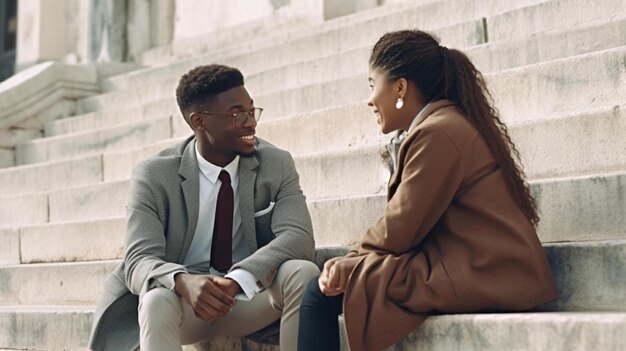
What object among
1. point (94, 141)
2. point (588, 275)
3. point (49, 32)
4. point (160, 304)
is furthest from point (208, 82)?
point (49, 32)

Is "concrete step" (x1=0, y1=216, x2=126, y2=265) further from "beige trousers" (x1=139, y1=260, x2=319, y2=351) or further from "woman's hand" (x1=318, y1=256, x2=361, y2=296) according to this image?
"woman's hand" (x1=318, y1=256, x2=361, y2=296)

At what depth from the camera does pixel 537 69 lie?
473 cm

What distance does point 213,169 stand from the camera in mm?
4250

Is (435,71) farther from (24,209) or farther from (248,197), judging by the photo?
(24,209)

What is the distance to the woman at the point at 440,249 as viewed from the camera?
3260 mm

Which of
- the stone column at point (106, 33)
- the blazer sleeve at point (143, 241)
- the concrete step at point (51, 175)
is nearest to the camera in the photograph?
the blazer sleeve at point (143, 241)

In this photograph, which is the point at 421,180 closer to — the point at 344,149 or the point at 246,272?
the point at 246,272

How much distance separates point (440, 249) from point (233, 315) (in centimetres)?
96

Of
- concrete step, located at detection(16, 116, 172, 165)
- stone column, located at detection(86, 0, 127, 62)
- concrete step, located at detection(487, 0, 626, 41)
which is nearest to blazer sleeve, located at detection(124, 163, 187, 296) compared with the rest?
concrete step, located at detection(487, 0, 626, 41)

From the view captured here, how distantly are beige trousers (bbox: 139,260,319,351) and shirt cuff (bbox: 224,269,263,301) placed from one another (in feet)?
0.16

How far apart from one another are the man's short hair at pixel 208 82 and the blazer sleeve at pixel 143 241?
36 centimetres

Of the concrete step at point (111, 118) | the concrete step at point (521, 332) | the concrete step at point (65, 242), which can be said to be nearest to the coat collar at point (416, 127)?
the concrete step at point (521, 332)

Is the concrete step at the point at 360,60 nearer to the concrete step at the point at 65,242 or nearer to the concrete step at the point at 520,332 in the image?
the concrete step at the point at 65,242

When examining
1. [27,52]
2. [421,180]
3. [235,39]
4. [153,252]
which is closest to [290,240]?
[153,252]
